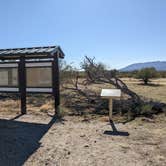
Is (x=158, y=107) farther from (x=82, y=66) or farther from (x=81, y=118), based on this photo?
(x=82, y=66)

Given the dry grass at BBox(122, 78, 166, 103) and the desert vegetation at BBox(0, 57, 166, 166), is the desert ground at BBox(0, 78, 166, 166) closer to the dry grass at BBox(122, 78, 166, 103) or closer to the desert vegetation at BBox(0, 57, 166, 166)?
the desert vegetation at BBox(0, 57, 166, 166)

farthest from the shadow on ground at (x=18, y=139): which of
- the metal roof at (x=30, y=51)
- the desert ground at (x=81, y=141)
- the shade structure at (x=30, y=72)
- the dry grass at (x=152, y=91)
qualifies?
the dry grass at (x=152, y=91)

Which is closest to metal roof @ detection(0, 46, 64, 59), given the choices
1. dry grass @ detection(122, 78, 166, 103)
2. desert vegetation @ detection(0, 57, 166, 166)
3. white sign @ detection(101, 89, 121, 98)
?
desert vegetation @ detection(0, 57, 166, 166)

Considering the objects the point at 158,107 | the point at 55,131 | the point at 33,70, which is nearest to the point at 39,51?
the point at 33,70

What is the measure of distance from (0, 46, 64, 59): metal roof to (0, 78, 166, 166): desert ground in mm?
2541

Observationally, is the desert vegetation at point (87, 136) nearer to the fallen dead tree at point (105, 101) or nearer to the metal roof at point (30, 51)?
the fallen dead tree at point (105, 101)

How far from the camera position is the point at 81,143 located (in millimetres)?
6637

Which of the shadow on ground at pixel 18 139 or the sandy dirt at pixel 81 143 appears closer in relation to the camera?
the sandy dirt at pixel 81 143

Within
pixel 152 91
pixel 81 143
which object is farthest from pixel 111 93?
pixel 152 91

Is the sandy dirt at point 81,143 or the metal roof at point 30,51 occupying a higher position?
the metal roof at point 30,51

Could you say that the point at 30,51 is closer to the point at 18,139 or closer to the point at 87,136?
the point at 18,139

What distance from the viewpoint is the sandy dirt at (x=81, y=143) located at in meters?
5.44

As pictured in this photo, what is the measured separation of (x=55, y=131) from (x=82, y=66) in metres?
7.49

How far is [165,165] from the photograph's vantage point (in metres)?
5.13
